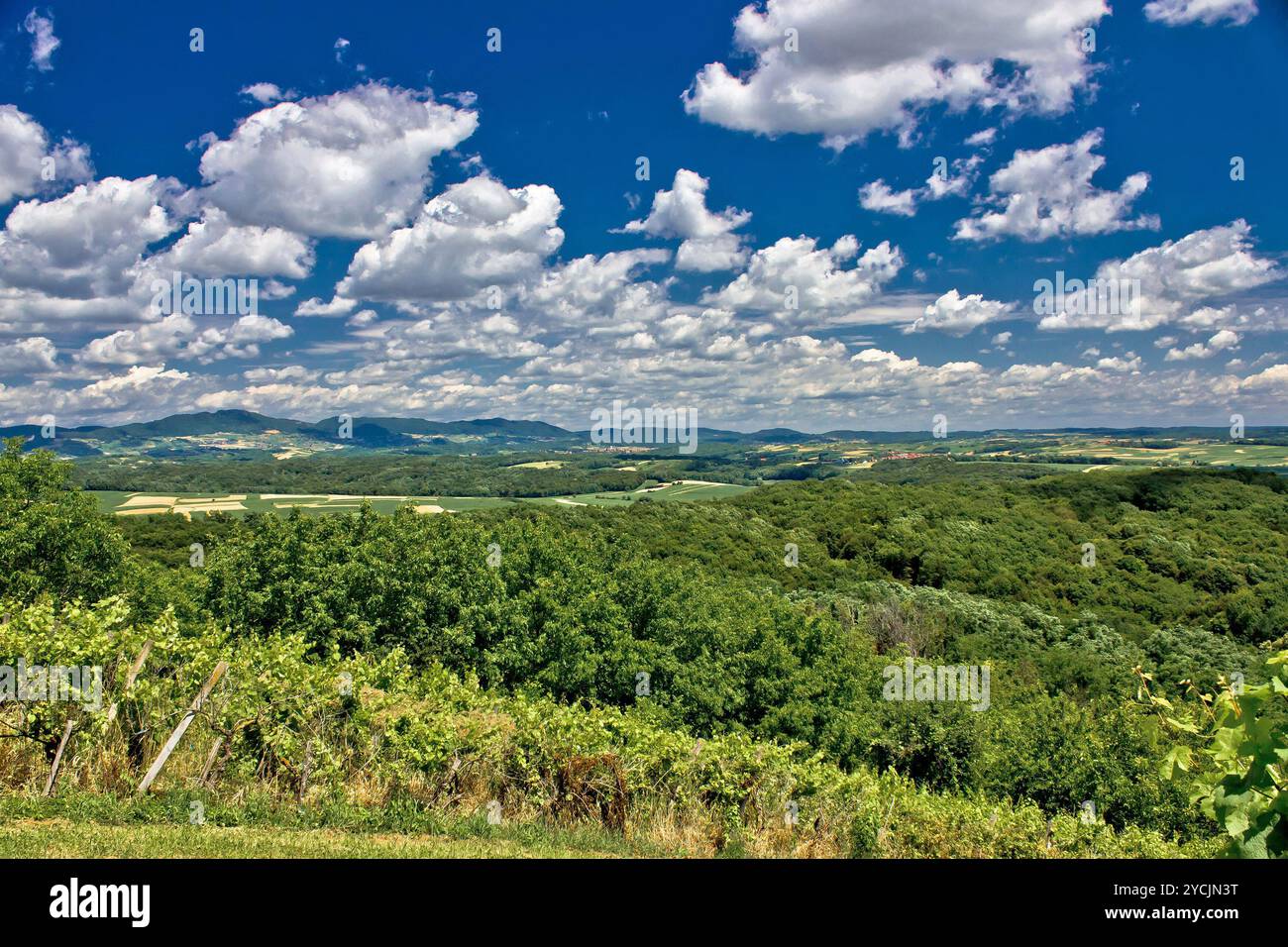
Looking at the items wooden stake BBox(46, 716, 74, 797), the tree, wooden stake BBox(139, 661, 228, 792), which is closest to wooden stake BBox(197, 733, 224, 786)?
wooden stake BBox(139, 661, 228, 792)

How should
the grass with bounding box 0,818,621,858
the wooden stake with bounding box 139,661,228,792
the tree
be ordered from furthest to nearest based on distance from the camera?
the tree → the wooden stake with bounding box 139,661,228,792 → the grass with bounding box 0,818,621,858

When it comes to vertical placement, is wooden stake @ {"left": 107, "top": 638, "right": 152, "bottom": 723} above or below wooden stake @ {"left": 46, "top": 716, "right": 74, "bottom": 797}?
above

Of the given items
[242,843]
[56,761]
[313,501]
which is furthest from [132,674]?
[313,501]

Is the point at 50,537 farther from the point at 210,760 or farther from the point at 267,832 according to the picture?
the point at 267,832

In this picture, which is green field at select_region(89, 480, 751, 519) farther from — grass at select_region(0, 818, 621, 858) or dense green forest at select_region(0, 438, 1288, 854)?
grass at select_region(0, 818, 621, 858)
